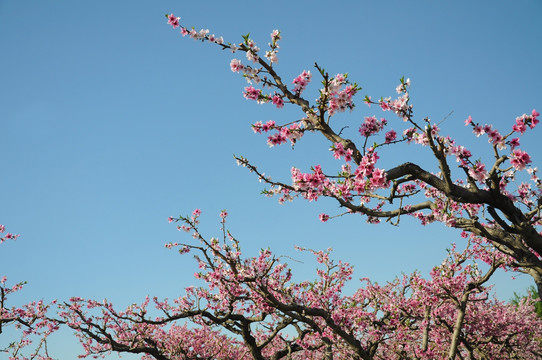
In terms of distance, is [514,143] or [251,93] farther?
[251,93]

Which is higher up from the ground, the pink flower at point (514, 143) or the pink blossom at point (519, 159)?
the pink flower at point (514, 143)

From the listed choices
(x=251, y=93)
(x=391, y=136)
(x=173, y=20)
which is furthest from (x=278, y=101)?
(x=173, y=20)

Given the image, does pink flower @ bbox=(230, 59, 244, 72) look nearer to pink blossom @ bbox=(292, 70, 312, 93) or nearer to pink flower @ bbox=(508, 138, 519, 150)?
pink blossom @ bbox=(292, 70, 312, 93)

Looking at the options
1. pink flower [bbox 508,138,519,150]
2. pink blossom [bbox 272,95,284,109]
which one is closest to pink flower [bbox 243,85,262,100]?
pink blossom [bbox 272,95,284,109]

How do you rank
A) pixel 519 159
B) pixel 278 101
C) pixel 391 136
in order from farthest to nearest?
pixel 278 101, pixel 391 136, pixel 519 159

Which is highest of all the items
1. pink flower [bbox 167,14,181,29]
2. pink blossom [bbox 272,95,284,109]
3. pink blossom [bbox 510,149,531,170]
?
pink flower [bbox 167,14,181,29]

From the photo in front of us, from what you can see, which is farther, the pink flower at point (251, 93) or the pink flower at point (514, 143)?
the pink flower at point (251, 93)

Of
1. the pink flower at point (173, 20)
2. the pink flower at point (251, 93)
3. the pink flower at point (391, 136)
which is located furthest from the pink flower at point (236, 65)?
the pink flower at point (391, 136)

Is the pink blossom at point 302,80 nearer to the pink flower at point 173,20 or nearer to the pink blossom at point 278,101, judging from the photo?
the pink blossom at point 278,101

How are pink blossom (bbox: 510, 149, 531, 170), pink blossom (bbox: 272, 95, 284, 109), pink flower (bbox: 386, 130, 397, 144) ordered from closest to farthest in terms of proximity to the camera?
pink blossom (bbox: 510, 149, 531, 170)
pink flower (bbox: 386, 130, 397, 144)
pink blossom (bbox: 272, 95, 284, 109)

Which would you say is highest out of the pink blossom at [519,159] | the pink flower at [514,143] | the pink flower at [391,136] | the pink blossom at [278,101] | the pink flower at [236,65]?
the pink flower at [236,65]

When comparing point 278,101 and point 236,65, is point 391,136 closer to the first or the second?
point 278,101

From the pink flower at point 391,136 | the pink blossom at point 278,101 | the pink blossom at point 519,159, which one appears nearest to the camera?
the pink blossom at point 519,159

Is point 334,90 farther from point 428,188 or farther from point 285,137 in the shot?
point 428,188
